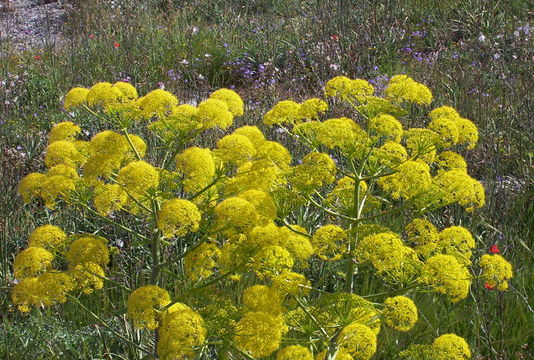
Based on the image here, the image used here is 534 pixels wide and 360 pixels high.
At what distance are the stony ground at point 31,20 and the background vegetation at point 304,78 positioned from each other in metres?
0.48

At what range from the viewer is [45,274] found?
2449mm

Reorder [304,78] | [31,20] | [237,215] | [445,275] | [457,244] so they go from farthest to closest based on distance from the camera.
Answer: [31,20] < [304,78] < [457,244] < [445,275] < [237,215]

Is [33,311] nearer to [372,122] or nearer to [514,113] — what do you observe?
[372,122]

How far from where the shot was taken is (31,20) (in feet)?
42.6

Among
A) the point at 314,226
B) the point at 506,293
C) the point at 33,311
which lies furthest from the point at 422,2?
the point at 33,311

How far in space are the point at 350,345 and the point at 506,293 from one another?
177 centimetres

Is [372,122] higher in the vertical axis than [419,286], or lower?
higher

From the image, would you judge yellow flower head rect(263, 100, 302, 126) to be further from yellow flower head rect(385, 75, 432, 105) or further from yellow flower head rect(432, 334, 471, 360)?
yellow flower head rect(432, 334, 471, 360)

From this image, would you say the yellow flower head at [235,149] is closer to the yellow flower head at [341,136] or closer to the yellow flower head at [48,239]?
the yellow flower head at [341,136]

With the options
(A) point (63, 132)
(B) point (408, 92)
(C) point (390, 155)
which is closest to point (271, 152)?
(C) point (390, 155)

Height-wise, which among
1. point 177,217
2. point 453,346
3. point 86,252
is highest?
point 177,217

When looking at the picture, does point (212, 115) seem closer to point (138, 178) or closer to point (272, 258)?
point (138, 178)

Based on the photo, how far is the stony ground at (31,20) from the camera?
36.2 feet

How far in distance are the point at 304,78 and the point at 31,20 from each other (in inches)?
282
